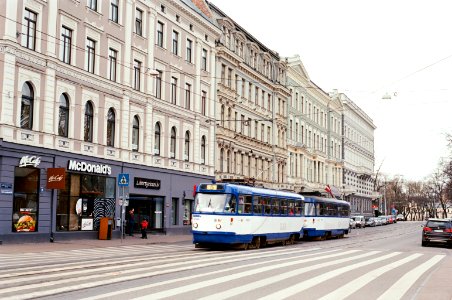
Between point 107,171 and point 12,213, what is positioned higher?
point 107,171

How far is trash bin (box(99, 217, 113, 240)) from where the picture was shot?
31.8 m

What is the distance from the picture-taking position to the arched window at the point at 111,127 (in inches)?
1362

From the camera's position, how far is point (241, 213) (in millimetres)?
26109

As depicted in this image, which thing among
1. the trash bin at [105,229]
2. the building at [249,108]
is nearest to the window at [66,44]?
the trash bin at [105,229]

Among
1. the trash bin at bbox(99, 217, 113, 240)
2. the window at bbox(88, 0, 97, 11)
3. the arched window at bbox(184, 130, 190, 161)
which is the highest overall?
the window at bbox(88, 0, 97, 11)

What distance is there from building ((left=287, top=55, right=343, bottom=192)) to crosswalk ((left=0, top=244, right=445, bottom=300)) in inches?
1825

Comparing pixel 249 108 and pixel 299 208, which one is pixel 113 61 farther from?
pixel 249 108

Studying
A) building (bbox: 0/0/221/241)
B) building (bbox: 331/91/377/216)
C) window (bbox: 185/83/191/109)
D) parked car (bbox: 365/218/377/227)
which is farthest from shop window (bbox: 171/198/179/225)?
building (bbox: 331/91/377/216)

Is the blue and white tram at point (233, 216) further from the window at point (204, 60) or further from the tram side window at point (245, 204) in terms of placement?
the window at point (204, 60)

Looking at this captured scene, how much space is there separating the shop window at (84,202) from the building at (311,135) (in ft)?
111

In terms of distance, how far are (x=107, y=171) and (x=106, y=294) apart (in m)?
22.9

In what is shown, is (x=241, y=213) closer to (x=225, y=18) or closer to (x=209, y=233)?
(x=209, y=233)

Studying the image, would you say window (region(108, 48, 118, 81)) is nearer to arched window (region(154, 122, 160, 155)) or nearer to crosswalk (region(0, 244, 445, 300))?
arched window (region(154, 122, 160, 155))

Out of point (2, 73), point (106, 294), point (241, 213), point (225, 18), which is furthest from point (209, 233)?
point (225, 18)
